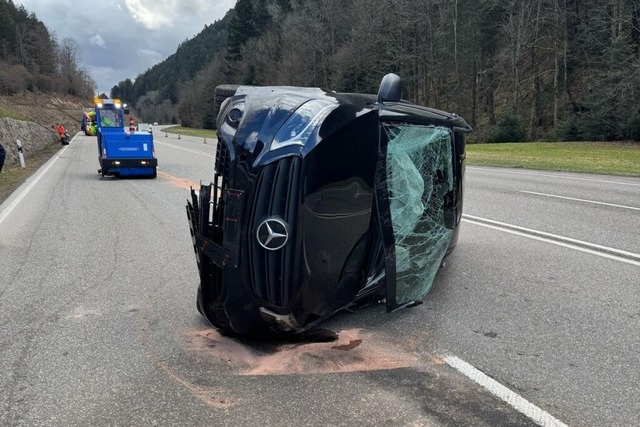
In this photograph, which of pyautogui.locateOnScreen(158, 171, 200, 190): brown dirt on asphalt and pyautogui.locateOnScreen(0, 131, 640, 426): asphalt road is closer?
pyautogui.locateOnScreen(0, 131, 640, 426): asphalt road

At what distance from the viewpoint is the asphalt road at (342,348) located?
2.87 metres

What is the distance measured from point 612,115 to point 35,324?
31212mm

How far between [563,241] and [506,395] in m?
4.27

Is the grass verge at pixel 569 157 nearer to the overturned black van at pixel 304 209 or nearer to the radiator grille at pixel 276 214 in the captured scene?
the overturned black van at pixel 304 209

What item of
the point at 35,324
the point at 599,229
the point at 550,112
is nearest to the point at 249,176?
the point at 35,324

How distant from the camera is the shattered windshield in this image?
3.74m

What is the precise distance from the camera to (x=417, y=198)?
4.07 m

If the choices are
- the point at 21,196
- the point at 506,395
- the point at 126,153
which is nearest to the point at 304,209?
the point at 506,395

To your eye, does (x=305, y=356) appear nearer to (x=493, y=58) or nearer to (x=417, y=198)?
(x=417, y=198)

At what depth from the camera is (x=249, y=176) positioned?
3.11 metres

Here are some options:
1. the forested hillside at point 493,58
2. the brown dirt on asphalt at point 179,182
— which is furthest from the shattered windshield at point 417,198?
the forested hillside at point 493,58

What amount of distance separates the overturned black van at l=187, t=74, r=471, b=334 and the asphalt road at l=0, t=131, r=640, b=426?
0.36 m

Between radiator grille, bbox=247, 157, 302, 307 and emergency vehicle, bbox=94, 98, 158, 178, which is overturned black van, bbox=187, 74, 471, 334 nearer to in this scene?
radiator grille, bbox=247, 157, 302, 307

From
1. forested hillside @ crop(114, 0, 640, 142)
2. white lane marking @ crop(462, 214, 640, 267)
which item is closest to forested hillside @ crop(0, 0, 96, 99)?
forested hillside @ crop(114, 0, 640, 142)
